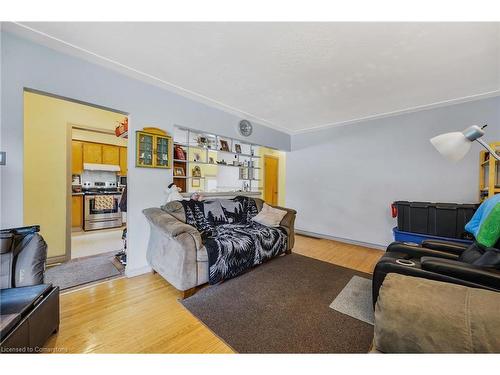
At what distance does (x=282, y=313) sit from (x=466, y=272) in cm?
132

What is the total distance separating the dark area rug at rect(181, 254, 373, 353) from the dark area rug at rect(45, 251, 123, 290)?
1296 mm

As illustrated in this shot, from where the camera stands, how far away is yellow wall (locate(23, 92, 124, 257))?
2.62 meters

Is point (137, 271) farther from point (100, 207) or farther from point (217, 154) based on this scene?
point (100, 207)

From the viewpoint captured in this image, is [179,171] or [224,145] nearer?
[179,171]

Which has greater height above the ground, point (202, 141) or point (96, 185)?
point (202, 141)

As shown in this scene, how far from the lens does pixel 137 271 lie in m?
2.47

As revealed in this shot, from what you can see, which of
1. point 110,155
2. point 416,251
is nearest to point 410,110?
point 416,251

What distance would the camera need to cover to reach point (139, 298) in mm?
1975

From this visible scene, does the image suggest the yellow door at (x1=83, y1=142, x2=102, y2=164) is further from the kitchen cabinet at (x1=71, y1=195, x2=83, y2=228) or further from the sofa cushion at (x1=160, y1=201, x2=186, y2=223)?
the sofa cushion at (x1=160, y1=201, x2=186, y2=223)
